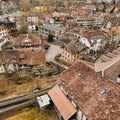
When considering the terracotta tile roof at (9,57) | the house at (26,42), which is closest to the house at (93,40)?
the house at (26,42)

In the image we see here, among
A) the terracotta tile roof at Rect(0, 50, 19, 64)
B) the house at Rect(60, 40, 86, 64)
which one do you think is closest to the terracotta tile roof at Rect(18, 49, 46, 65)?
the terracotta tile roof at Rect(0, 50, 19, 64)

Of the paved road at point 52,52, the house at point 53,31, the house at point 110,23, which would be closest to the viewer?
the paved road at point 52,52

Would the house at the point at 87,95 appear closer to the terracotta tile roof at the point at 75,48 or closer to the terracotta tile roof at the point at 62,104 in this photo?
the terracotta tile roof at the point at 62,104

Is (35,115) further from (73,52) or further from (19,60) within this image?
(73,52)

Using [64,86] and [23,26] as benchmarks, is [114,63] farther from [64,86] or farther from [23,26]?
[23,26]

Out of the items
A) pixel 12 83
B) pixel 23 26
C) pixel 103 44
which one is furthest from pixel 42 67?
pixel 23 26

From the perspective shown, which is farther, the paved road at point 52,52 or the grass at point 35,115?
the paved road at point 52,52

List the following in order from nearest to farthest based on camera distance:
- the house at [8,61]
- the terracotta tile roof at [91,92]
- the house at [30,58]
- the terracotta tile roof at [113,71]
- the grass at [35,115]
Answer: the terracotta tile roof at [91,92] < the terracotta tile roof at [113,71] < the grass at [35,115] < the house at [8,61] < the house at [30,58]
